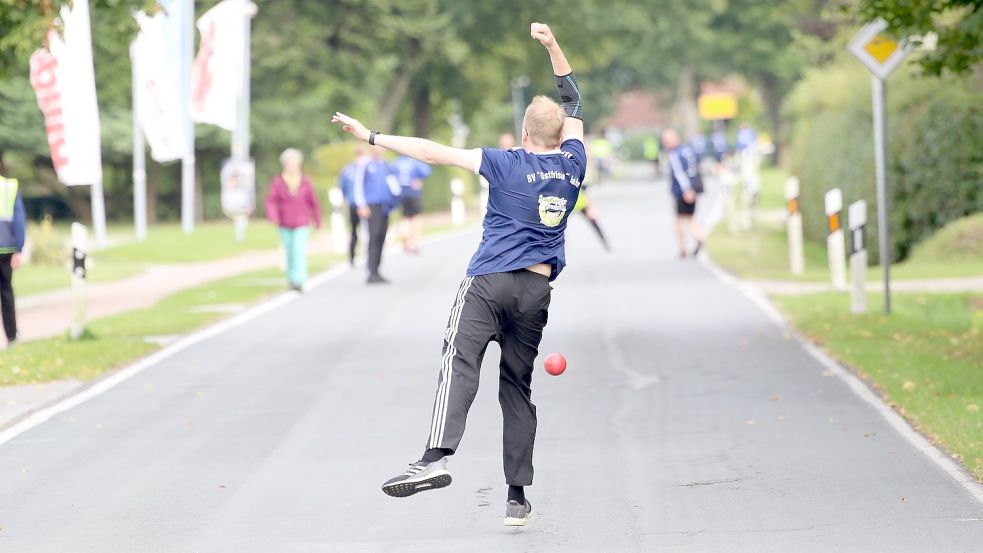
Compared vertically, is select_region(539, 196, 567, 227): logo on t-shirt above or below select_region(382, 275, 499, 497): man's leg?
above

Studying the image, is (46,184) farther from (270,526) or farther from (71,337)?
(270,526)

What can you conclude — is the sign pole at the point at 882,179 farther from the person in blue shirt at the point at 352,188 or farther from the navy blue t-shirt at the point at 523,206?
the navy blue t-shirt at the point at 523,206

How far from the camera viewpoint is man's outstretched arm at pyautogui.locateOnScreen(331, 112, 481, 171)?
7.10 meters

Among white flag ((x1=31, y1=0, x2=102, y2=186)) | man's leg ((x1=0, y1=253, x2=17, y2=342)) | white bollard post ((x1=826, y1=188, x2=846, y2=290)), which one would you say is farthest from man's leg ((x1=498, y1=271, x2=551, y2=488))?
white flag ((x1=31, y1=0, x2=102, y2=186))

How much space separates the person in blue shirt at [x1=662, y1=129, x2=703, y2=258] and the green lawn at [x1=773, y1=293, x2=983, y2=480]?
7.15 m

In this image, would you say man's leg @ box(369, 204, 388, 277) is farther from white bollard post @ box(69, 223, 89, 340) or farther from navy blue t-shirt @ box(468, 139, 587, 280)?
navy blue t-shirt @ box(468, 139, 587, 280)

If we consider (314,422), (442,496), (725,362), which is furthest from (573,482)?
(725,362)

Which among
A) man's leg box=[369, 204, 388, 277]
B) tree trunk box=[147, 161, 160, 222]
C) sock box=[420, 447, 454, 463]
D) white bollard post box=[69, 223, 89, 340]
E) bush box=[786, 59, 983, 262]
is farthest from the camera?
tree trunk box=[147, 161, 160, 222]

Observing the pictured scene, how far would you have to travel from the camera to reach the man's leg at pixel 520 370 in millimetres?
7457

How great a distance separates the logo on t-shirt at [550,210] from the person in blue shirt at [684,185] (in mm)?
18457

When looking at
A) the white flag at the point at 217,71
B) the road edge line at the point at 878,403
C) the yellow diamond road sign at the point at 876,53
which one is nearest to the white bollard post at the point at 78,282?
the road edge line at the point at 878,403

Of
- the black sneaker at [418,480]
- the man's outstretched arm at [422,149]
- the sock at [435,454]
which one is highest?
the man's outstretched arm at [422,149]

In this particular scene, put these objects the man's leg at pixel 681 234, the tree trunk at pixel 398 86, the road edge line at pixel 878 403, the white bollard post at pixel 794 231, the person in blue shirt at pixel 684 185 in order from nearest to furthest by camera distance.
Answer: the road edge line at pixel 878 403 → the white bollard post at pixel 794 231 → the person in blue shirt at pixel 684 185 → the man's leg at pixel 681 234 → the tree trunk at pixel 398 86

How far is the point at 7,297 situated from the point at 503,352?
9007mm
